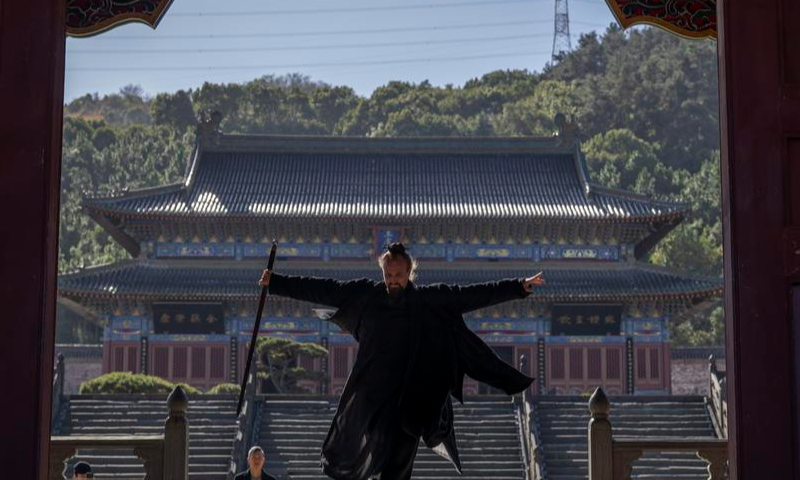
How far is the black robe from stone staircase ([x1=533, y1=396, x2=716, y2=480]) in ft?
61.4

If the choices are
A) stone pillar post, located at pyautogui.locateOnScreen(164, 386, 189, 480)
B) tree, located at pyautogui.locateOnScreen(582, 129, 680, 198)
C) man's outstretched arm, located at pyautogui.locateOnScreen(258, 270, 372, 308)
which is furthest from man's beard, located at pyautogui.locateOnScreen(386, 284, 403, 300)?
tree, located at pyautogui.locateOnScreen(582, 129, 680, 198)

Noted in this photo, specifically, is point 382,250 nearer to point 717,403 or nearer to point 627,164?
point 717,403

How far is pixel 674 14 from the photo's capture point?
788 cm

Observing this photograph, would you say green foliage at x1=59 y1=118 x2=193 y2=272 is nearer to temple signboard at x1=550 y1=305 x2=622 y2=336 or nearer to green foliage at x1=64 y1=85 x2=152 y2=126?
green foliage at x1=64 y1=85 x2=152 y2=126

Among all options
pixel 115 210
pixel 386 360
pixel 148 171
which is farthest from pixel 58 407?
pixel 148 171

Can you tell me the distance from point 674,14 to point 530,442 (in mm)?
19030

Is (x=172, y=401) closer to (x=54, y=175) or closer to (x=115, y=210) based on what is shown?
(x=54, y=175)

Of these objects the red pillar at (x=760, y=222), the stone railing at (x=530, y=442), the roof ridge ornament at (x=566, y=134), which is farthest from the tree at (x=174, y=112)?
the red pillar at (x=760, y=222)

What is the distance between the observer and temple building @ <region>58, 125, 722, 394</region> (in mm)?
36812

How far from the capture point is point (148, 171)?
3250 inches

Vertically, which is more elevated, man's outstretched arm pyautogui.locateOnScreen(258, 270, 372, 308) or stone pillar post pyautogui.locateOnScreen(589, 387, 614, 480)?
man's outstretched arm pyautogui.locateOnScreen(258, 270, 372, 308)

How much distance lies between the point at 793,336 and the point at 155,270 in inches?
1297

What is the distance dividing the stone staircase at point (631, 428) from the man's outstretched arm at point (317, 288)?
18.9 meters

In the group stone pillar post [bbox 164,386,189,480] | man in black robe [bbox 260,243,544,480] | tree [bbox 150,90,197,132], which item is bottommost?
stone pillar post [bbox 164,386,189,480]
